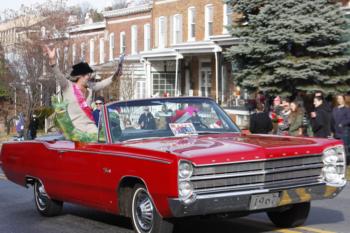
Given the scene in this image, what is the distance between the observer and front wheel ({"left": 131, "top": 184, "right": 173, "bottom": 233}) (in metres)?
7.69

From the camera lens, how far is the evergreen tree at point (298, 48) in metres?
22.8

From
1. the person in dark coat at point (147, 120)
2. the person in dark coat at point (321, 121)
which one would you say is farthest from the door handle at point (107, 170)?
the person in dark coat at point (321, 121)

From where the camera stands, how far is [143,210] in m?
7.98

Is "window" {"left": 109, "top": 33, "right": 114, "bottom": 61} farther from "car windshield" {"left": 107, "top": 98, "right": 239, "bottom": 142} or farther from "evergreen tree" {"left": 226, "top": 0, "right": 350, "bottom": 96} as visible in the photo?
"car windshield" {"left": 107, "top": 98, "right": 239, "bottom": 142}

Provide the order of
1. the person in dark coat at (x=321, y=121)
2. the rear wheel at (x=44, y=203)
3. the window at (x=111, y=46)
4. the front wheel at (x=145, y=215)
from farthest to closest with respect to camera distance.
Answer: the window at (x=111, y=46), the person in dark coat at (x=321, y=121), the rear wheel at (x=44, y=203), the front wheel at (x=145, y=215)

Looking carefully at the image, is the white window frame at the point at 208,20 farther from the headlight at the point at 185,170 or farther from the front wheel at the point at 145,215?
the headlight at the point at 185,170

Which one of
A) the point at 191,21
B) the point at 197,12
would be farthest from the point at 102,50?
the point at 197,12

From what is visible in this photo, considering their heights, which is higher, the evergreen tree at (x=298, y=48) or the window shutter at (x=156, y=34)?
the window shutter at (x=156, y=34)

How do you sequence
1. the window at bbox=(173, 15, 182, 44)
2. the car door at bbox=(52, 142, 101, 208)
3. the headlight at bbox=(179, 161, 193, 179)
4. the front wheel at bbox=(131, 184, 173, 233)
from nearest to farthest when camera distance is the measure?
the headlight at bbox=(179, 161, 193, 179) < the front wheel at bbox=(131, 184, 173, 233) < the car door at bbox=(52, 142, 101, 208) < the window at bbox=(173, 15, 182, 44)

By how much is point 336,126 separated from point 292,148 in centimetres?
890

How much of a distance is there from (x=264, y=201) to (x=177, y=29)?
32449 millimetres

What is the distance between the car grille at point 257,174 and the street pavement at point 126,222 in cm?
96

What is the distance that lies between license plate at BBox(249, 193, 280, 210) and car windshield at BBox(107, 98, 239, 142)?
1.64 m

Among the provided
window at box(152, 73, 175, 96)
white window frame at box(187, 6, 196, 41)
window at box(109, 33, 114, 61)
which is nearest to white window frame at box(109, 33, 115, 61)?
window at box(109, 33, 114, 61)
